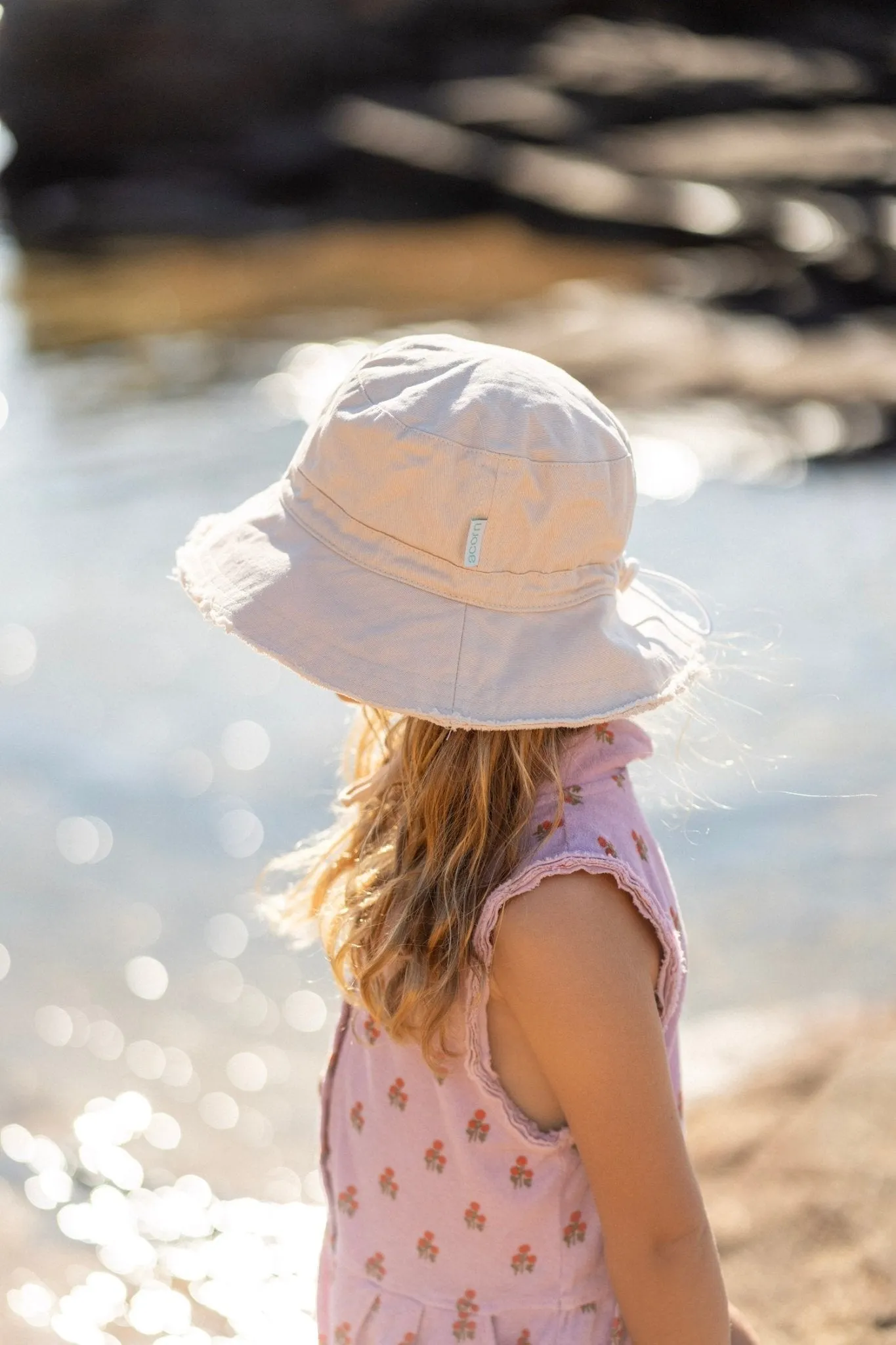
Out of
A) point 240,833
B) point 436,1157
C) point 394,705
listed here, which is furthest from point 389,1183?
point 240,833

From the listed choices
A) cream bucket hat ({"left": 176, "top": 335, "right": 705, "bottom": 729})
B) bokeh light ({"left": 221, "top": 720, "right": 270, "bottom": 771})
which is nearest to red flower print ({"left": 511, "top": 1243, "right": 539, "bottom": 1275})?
cream bucket hat ({"left": 176, "top": 335, "right": 705, "bottom": 729})

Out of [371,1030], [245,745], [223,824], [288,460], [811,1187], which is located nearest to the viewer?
[371,1030]

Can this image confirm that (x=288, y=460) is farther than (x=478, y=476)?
Yes

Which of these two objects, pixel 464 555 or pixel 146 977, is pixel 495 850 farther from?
pixel 146 977

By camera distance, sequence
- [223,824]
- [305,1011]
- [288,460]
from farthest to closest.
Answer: [288,460] < [223,824] < [305,1011]

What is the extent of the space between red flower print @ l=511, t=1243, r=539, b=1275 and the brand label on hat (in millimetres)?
589

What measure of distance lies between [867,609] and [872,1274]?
118 inches

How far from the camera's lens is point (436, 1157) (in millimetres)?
1308

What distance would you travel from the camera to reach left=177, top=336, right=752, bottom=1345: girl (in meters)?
1.16

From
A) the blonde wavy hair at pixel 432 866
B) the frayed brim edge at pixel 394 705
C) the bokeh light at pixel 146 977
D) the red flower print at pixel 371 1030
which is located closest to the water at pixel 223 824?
the bokeh light at pixel 146 977

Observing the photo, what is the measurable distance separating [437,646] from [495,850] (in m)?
0.17

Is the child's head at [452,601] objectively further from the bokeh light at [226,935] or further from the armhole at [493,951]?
the bokeh light at [226,935]

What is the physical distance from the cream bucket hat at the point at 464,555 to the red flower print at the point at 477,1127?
0.34m

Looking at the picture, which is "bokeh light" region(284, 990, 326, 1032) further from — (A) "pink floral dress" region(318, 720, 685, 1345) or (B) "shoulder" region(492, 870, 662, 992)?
(B) "shoulder" region(492, 870, 662, 992)
